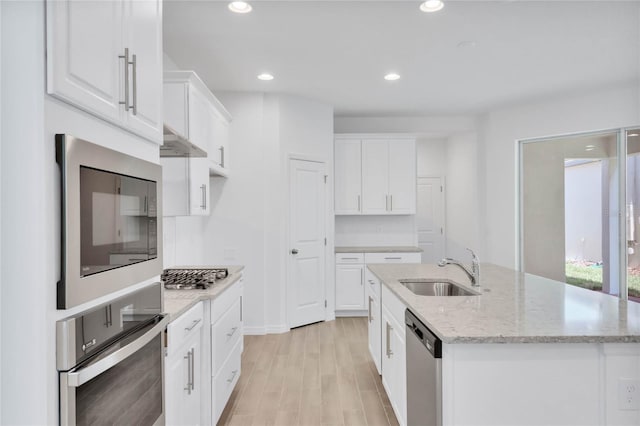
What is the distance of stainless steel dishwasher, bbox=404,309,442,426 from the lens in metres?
1.56

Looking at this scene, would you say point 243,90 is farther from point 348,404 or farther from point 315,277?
point 348,404

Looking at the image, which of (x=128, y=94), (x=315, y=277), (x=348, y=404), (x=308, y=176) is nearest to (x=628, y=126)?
(x=308, y=176)

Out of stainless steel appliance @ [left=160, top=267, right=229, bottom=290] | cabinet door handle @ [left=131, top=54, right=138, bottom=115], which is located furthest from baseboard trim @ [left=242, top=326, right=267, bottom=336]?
cabinet door handle @ [left=131, top=54, right=138, bottom=115]

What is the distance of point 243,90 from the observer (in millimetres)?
4453

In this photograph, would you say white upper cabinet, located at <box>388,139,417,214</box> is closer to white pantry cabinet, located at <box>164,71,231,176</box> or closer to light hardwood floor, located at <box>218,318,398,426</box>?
light hardwood floor, located at <box>218,318,398,426</box>

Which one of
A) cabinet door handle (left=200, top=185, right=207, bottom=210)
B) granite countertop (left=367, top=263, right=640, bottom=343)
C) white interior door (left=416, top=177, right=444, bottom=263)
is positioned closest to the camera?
granite countertop (left=367, top=263, right=640, bottom=343)

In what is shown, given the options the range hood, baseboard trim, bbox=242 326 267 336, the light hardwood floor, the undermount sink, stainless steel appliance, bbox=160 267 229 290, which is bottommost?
the light hardwood floor

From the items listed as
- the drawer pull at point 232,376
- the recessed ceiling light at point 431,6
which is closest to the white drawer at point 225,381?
the drawer pull at point 232,376

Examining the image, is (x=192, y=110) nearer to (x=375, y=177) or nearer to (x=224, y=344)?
(x=224, y=344)

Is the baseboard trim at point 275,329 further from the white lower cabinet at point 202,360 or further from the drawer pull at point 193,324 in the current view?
the drawer pull at point 193,324

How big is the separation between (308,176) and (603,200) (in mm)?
3619

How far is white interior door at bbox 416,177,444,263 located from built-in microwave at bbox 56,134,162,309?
6.14 meters

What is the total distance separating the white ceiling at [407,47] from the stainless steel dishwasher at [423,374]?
84.9 inches

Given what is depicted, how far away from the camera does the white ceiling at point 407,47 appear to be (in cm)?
272
